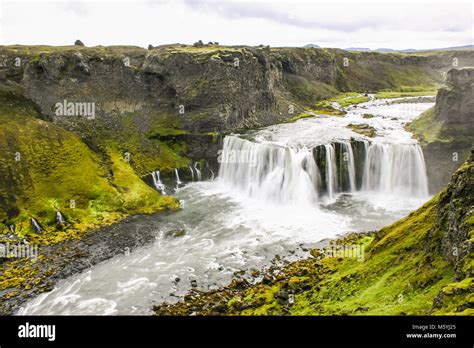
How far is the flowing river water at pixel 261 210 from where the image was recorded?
1122 inches

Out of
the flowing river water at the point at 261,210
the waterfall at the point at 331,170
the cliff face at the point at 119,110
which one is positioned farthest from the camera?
the waterfall at the point at 331,170

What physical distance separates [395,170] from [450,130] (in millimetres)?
10258

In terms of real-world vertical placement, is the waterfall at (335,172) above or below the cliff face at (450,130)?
below

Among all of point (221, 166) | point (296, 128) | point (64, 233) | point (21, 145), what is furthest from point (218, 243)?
point (296, 128)

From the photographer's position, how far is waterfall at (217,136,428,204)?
46625mm

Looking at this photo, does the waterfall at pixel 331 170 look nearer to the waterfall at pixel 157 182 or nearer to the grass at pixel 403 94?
the waterfall at pixel 157 182

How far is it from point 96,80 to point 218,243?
3697 cm

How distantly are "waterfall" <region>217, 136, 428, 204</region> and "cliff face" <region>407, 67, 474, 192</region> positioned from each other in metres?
1.66

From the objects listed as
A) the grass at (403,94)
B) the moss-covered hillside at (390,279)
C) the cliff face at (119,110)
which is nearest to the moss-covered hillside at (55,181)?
the cliff face at (119,110)

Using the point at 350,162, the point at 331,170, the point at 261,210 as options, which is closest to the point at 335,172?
the point at 331,170

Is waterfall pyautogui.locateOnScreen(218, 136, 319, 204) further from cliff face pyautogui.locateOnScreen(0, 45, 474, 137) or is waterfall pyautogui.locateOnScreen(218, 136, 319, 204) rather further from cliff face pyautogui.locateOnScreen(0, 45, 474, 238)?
cliff face pyautogui.locateOnScreen(0, 45, 474, 137)

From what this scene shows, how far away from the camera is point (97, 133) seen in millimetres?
53125

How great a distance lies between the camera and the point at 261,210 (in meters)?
44.1

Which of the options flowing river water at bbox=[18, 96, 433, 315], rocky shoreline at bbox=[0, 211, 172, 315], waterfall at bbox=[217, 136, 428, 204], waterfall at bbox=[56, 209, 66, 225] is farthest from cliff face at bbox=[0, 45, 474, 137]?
rocky shoreline at bbox=[0, 211, 172, 315]
